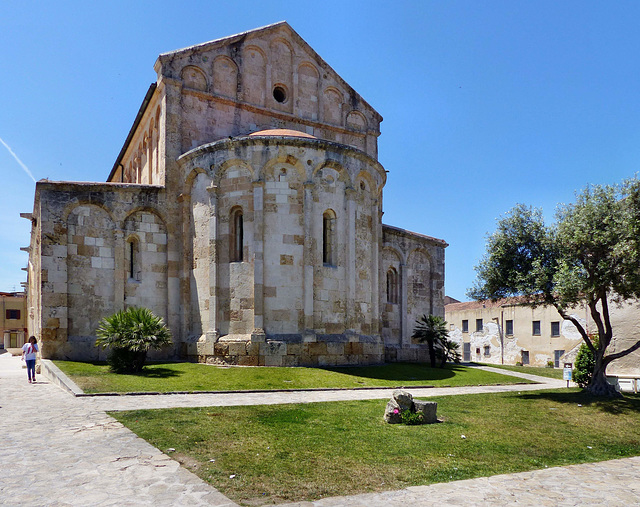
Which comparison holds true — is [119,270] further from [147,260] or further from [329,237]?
[329,237]

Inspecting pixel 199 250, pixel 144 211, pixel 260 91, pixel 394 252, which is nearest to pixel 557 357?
pixel 394 252

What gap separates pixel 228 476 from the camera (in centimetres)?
660

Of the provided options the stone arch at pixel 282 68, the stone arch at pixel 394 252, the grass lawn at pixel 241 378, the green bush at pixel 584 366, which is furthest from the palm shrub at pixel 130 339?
the green bush at pixel 584 366

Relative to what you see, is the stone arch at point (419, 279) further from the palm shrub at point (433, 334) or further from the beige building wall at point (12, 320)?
the beige building wall at point (12, 320)

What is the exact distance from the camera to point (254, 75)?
83.4 ft

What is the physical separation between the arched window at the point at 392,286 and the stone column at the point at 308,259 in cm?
855

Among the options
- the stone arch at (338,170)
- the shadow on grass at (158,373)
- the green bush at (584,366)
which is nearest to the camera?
the shadow on grass at (158,373)

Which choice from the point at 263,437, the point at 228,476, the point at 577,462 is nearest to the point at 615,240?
the point at 577,462

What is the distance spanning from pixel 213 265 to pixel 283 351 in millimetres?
4490

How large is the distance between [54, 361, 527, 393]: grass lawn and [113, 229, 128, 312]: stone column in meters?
3.10

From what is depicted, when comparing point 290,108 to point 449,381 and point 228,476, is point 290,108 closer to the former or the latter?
point 449,381

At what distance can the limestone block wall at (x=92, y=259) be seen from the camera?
19.8 meters

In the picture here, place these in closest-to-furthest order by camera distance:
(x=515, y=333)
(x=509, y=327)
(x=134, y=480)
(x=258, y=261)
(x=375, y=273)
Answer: (x=134, y=480) < (x=258, y=261) < (x=375, y=273) < (x=515, y=333) < (x=509, y=327)

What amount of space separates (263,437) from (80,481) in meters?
3.24
